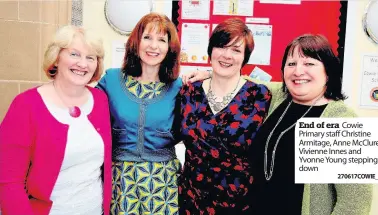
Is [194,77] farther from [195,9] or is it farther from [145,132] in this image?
[195,9]

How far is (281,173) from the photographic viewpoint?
3.91 ft

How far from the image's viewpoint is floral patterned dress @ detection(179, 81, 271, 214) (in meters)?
1.39

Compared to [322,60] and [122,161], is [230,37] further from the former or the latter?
[122,161]

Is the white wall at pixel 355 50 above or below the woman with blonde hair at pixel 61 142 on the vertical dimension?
above

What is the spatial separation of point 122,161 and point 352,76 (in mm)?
1516

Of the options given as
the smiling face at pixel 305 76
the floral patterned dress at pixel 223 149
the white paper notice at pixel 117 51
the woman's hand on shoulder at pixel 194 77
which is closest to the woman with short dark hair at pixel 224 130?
the floral patterned dress at pixel 223 149

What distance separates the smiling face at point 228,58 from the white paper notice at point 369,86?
117cm

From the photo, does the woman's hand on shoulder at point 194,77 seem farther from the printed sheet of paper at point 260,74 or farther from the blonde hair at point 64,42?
the printed sheet of paper at point 260,74

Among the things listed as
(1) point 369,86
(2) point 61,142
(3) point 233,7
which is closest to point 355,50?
(1) point 369,86

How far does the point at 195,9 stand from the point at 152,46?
93cm

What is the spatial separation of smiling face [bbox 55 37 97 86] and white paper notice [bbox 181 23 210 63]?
1.07 m

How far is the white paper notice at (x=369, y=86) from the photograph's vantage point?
7.35 ft

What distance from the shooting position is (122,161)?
1.44m

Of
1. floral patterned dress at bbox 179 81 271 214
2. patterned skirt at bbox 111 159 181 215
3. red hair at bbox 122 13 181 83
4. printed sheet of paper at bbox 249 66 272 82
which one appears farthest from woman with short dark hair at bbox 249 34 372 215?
printed sheet of paper at bbox 249 66 272 82
